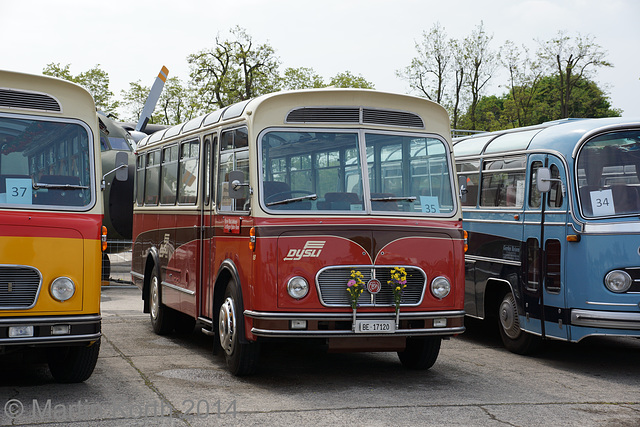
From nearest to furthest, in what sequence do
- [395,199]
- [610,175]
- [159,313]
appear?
1. [395,199]
2. [610,175]
3. [159,313]

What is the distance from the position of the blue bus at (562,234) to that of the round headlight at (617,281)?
11mm

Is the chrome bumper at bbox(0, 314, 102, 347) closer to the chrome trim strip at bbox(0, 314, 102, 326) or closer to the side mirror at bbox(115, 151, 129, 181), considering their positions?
the chrome trim strip at bbox(0, 314, 102, 326)

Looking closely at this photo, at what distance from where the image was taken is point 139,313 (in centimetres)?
1464

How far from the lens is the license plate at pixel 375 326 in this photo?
8180 millimetres

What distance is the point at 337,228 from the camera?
8305mm

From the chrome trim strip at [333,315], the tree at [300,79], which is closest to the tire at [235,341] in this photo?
the chrome trim strip at [333,315]

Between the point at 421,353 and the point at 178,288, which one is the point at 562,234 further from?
the point at 178,288

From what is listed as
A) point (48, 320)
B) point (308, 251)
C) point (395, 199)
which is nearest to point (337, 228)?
point (308, 251)

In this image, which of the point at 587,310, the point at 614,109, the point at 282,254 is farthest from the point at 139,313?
the point at 614,109

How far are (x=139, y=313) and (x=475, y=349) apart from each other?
6.17 m

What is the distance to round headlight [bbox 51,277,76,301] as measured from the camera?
761 cm

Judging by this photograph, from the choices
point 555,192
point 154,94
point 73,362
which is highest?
point 154,94

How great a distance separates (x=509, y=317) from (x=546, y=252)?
1310 millimetres

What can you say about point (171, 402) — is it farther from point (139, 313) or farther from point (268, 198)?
point (139, 313)
